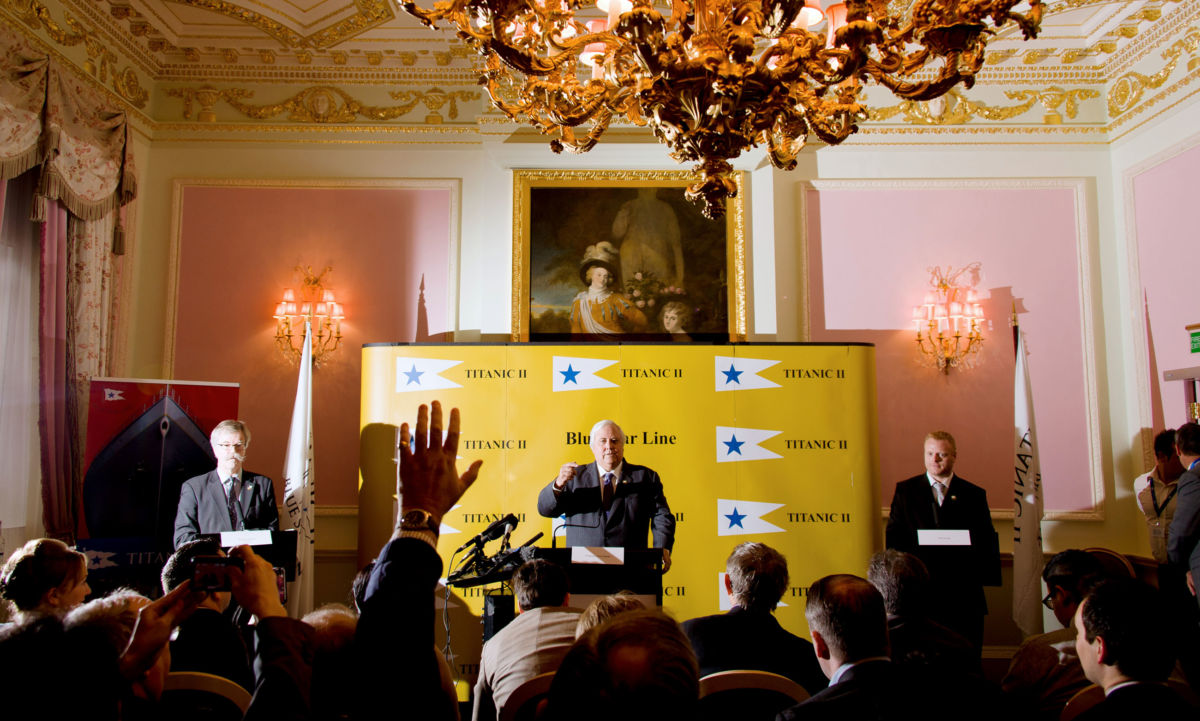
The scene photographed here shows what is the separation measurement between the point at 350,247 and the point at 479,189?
3.63ft

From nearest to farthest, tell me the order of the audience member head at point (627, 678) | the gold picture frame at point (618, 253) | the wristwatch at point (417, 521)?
the audience member head at point (627, 678) < the wristwatch at point (417, 521) < the gold picture frame at point (618, 253)

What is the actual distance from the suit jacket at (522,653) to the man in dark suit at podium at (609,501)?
1.92 m

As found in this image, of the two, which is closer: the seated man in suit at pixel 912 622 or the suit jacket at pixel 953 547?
the seated man in suit at pixel 912 622

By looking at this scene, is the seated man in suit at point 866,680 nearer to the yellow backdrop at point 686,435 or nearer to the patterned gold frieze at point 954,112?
the yellow backdrop at point 686,435

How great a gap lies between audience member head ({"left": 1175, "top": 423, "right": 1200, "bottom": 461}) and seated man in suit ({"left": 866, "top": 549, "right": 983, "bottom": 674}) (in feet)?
7.93

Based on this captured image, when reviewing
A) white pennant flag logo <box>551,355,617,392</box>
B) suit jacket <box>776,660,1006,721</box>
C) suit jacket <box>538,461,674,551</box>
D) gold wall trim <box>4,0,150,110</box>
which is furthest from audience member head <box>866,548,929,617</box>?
gold wall trim <box>4,0,150,110</box>

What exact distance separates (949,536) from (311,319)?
15.0 feet

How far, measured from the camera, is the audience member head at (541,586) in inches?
100.0

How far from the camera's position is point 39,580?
229cm

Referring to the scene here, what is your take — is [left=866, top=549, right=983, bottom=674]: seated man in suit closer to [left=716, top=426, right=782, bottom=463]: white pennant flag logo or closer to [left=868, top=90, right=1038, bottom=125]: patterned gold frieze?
[left=716, top=426, right=782, bottom=463]: white pennant flag logo

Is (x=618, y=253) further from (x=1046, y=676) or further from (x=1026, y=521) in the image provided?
(x=1046, y=676)

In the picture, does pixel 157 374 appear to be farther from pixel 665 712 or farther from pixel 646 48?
pixel 665 712

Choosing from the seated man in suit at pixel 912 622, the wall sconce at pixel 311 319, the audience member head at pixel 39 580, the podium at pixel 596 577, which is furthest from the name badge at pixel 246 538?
the seated man in suit at pixel 912 622

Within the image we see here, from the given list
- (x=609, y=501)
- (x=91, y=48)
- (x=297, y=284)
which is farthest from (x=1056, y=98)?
(x=91, y=48)
